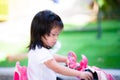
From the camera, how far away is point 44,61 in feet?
7.55

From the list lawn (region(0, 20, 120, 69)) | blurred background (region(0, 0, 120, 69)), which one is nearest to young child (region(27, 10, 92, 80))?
blurred background (region(0, 0, 120, 69))

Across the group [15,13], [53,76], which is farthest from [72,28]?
[53,76]

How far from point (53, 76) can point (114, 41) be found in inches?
228

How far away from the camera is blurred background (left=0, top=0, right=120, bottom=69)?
630 cm

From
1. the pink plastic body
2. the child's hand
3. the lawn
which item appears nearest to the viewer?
the child's hand

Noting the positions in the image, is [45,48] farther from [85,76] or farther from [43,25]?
→ [85,76]

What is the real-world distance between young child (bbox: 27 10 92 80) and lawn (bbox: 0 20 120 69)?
9.08ft

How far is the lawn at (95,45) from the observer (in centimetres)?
575

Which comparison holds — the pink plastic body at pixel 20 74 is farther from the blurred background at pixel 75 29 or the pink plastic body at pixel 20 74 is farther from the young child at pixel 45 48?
the blurred background at pixel 75 29

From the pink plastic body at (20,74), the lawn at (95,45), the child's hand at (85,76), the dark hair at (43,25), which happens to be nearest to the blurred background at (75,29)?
the lawn at (95,45)

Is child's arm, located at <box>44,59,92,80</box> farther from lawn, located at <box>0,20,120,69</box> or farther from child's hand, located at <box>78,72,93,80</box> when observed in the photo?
lawn, located at <box>0,20,120,69</box>

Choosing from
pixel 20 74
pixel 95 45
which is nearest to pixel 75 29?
pixel 95 45

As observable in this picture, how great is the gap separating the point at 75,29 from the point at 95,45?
2638 millimetres

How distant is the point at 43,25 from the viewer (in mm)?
2318
